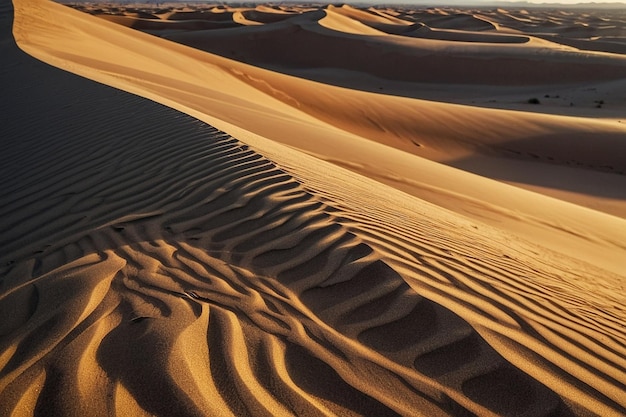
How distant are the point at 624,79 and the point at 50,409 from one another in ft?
94.5

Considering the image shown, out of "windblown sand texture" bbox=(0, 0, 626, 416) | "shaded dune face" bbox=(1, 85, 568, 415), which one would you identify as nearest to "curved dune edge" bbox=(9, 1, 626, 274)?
"windblown sand texture" bbox=(0, 0, 626, 416)

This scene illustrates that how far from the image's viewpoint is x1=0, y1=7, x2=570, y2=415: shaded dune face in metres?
1.87

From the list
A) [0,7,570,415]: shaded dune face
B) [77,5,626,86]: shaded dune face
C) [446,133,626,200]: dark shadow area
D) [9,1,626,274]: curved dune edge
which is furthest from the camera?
[77,5,626,86]: shaded dune face

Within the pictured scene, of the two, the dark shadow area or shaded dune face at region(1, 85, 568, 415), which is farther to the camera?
the dark shadow area

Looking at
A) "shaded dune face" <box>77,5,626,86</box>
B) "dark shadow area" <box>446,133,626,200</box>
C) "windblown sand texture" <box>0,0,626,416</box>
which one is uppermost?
"windblown sand texture" <box>0,0,626,416</box>

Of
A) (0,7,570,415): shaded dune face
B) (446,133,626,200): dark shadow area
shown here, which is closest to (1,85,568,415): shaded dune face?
(0,7,570,415): shaded dune face

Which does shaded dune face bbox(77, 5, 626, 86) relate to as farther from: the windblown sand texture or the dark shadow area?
the windblown sand texture

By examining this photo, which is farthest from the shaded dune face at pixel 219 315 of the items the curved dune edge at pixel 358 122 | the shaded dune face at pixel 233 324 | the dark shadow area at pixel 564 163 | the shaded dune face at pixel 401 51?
the shaded dune face at pixel 401 51

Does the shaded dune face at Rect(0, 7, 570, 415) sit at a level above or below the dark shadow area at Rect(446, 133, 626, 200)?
above

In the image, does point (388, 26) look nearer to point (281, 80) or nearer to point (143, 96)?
point (281, 80)

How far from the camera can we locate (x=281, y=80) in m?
17.5

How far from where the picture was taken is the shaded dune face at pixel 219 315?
1.87 m

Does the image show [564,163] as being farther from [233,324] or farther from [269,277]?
[233,324]

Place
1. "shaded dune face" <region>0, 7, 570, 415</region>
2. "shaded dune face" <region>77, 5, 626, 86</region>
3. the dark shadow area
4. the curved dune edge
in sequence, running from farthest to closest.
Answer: "shaded dune face" <region>77, 5, 626, 86</region>, the dark shadow area, the curved dune edge, "shaded dune face" <region>0, 7, 570, 415</region>
